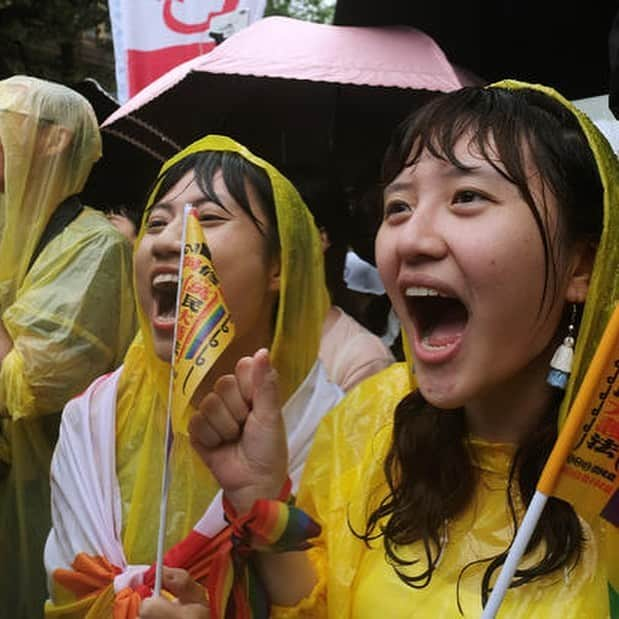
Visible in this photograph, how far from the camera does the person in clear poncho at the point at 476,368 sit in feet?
4.35

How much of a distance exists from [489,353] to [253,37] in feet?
6.37

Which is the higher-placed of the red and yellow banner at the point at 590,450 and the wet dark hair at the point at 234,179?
the red and yellow banner at the point at 590,450

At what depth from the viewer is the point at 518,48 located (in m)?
3.14

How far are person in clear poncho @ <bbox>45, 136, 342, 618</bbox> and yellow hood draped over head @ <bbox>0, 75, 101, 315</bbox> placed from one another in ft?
2.66

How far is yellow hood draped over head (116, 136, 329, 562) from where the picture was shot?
6.59 feet

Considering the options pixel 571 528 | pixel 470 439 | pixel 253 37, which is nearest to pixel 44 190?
pixel 253 37

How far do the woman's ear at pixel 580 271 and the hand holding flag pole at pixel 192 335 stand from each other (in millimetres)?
571

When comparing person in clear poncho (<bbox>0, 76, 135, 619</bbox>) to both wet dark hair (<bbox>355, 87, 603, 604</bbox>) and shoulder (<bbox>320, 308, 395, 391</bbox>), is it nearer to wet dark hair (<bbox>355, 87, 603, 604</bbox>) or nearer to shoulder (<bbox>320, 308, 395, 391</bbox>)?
shoulder (<bbox>320, 308, 395, 391</bbox>)

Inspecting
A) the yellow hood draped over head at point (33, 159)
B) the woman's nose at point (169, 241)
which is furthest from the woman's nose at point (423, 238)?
the yellow hood draped over head at point (33, 159)

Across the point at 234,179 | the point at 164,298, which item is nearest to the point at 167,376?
the point at 164,298

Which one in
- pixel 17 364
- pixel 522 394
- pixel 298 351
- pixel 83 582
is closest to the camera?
pixel 522 394

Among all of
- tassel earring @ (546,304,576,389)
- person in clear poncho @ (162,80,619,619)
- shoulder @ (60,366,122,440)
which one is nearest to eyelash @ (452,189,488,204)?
person in clear poncho @ (162,80,619,619)

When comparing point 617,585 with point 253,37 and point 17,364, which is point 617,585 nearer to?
point 17,364

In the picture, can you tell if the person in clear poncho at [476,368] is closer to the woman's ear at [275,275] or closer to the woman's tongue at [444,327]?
the woman's tongue at [444,327]
